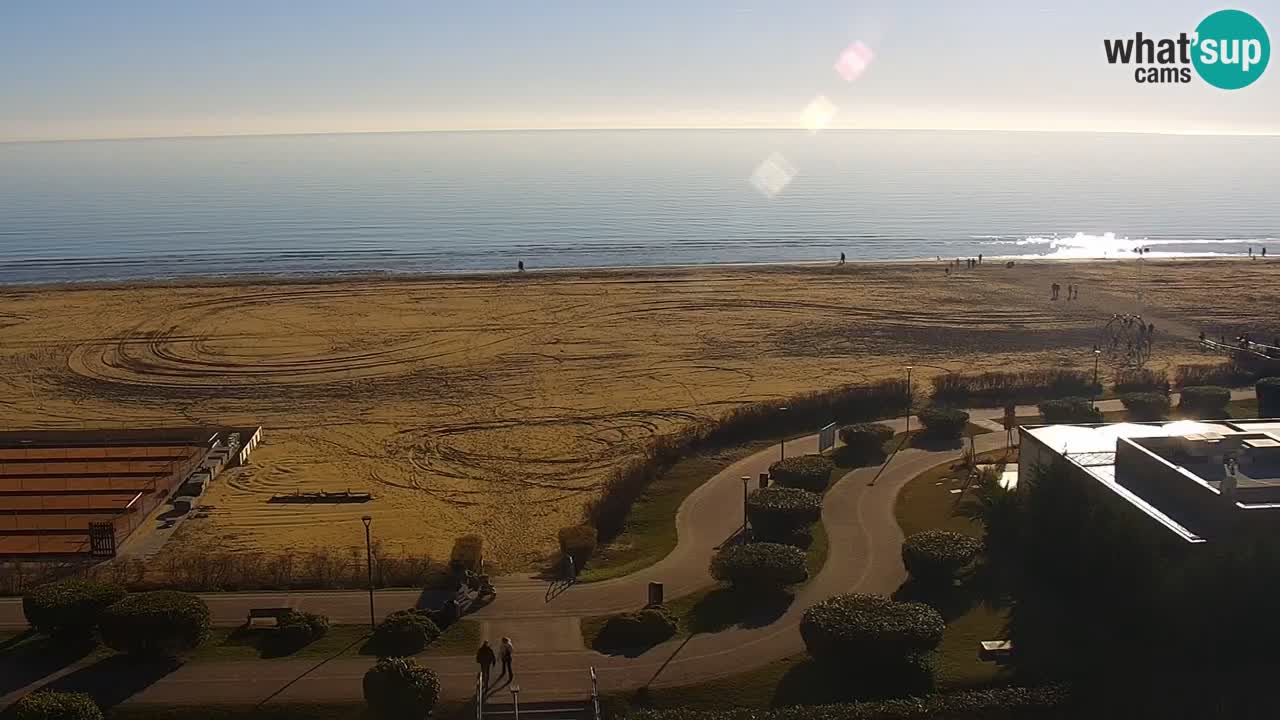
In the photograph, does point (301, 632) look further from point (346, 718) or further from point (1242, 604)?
point (1242, 604)

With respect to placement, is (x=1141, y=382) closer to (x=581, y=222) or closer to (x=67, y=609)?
(x=67, y=609)

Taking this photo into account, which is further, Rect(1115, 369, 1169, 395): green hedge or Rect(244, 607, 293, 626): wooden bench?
Rect(1115, 369, 1169, 395): green hedge

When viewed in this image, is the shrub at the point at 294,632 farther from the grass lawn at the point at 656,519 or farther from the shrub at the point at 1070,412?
the shrub at the point at 1070,412

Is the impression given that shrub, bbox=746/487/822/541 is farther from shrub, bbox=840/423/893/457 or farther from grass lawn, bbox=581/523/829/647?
shrub, bbox=840/423/893/457

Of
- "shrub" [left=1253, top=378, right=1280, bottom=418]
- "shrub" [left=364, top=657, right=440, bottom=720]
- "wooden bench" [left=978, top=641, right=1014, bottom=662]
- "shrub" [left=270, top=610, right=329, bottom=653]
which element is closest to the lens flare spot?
"shrub" [left=1253, top=378, right=1280, bottom=418]

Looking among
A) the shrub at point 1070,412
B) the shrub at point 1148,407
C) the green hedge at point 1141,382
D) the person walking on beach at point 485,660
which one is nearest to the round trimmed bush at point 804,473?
the shrub at point 1070,412

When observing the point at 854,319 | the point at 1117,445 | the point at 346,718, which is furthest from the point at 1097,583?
the point at 854,319
